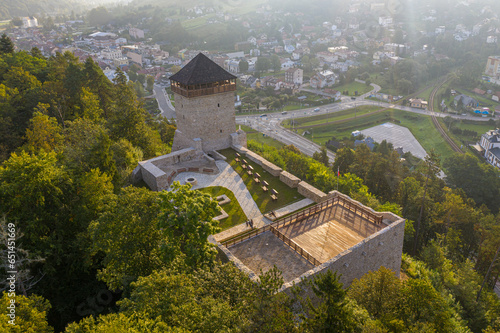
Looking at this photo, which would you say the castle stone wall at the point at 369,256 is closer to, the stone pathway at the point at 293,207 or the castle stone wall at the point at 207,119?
the stone pathway at the point at 293,207

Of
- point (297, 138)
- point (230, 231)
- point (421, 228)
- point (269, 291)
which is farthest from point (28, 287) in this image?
point (297, 138)

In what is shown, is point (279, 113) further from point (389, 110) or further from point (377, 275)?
point (377, 275)

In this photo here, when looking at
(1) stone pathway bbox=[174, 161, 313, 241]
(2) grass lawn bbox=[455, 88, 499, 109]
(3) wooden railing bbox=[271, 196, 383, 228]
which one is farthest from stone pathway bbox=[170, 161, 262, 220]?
(2) grass lawn bbox=[455, 88, 499, 109]

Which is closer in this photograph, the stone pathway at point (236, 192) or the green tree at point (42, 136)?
the stone pathway at point (236, 192)

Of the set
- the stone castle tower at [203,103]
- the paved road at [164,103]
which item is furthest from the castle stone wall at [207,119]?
the paved road at [164,103]

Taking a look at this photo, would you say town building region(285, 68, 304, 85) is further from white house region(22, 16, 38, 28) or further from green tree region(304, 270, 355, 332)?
white house region(22, 16, 38, 28)

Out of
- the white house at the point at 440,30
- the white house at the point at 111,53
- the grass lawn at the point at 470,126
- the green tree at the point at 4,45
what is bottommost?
the grass lawn at the point at 470,126
